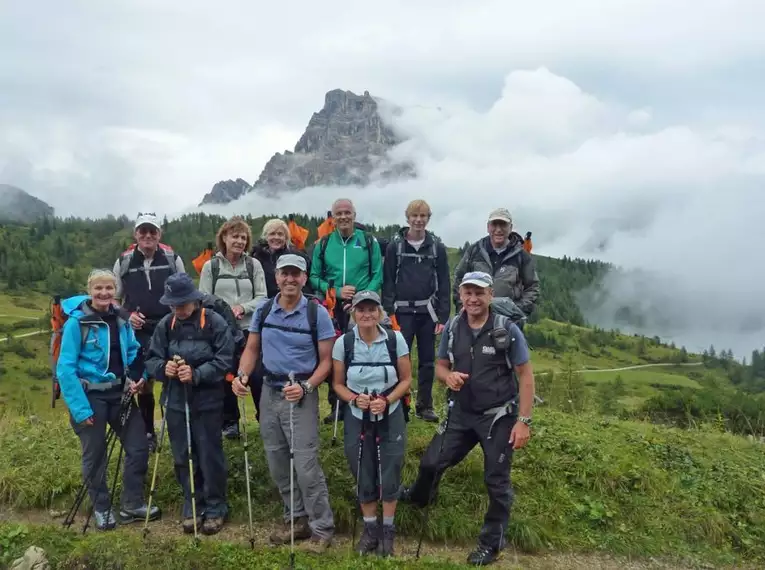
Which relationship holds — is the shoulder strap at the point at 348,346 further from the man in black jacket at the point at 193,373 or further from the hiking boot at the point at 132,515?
the hiking boot at the point at 132,515

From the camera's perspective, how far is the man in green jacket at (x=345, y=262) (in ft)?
29.4

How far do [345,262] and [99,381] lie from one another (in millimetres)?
4079

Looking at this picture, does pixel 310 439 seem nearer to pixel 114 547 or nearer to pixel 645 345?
pixel 114 547

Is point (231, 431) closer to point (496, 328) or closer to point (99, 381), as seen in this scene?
point (99, 381)

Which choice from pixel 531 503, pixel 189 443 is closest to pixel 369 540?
pixel 189 443

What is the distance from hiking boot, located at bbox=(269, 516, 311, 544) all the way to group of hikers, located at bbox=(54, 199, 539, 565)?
3 cm

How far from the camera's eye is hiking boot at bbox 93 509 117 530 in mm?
7766

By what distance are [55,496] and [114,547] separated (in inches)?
112

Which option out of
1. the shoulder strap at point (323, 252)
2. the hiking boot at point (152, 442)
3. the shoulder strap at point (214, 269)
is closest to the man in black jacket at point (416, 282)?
the shoulder strap at point (323, 252)

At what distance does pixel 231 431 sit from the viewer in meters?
9.76

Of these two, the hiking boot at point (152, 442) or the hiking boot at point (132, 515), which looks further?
the hiking boot at point (152, 442)

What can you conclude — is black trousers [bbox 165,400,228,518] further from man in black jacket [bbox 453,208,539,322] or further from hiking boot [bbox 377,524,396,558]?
man in black jacket [bbox 453,208,539,322]

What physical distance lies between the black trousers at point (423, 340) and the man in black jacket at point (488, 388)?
1747mm

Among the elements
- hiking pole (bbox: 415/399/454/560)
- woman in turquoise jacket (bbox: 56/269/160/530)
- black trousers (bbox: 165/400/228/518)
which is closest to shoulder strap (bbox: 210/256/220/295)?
woman in turquoise jacket (bbox: 56/269/160/530)
